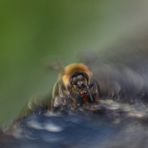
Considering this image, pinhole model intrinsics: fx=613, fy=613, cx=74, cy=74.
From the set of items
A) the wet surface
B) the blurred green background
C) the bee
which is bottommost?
the wet surface

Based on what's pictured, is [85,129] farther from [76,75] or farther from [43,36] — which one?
[43,36]

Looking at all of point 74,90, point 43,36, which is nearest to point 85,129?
point 74,90

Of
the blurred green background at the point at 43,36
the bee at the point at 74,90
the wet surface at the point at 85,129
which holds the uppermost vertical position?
the blurred green background at the point at 43,36

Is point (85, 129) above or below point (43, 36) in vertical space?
below

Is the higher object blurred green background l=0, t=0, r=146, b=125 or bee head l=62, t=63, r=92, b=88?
blurred green background l=0, t=0, r=146, b=125

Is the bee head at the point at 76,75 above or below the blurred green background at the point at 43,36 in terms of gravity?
below
